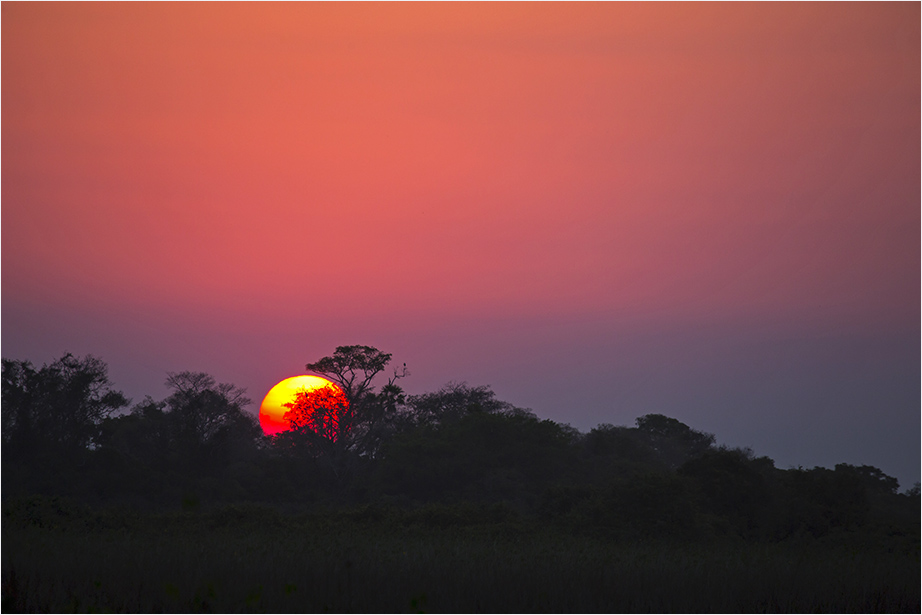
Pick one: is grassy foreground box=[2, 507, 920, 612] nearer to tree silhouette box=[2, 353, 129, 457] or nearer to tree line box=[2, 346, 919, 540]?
tree line box=[2, 346, 919, 540]

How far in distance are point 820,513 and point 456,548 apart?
40.3 feet

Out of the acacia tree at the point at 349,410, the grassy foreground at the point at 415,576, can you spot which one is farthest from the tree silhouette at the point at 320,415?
the grassy foreground at the point at 415,576

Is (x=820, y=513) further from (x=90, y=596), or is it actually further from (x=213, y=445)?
(x=213, y=445)

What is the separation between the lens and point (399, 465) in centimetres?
3341

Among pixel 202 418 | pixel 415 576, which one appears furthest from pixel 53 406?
pixel 415 576

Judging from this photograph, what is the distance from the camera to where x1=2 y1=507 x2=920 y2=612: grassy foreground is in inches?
499

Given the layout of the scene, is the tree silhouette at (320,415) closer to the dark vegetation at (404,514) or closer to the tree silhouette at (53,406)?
the dark vegetation at (404,514)

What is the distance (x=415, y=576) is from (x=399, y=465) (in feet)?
63.3

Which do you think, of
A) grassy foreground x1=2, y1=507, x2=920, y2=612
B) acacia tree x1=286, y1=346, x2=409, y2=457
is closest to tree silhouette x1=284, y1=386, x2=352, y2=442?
acacia tree x1=286, y1=346, x2=409, y2=457

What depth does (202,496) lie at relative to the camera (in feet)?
108

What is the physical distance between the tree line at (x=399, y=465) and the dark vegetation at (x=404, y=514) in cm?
9

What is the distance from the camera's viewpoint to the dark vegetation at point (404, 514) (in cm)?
1360

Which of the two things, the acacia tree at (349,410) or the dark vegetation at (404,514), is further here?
the acacia tree at (349,410)

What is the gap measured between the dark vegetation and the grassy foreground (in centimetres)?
5
